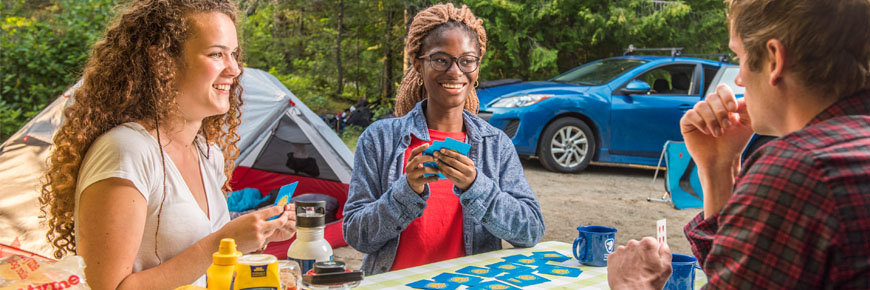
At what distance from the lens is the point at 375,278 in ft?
6.61

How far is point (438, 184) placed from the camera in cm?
263

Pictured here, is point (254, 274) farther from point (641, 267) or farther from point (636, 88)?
point (636, 88)

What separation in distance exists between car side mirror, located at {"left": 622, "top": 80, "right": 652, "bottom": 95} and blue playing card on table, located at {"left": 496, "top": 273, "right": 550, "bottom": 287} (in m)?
6.64

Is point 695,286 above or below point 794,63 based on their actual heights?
below

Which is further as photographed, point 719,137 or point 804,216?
point 719,137

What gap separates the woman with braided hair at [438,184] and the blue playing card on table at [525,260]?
10 cm

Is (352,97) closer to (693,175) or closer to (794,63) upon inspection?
(693,175)

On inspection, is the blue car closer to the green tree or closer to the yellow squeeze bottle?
the green tree

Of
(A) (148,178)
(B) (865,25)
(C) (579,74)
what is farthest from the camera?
(C) (579,74)

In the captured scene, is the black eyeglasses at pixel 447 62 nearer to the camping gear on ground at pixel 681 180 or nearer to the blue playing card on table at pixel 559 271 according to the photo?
the blue playing card on table at pixel 559 271

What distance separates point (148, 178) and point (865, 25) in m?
1.57

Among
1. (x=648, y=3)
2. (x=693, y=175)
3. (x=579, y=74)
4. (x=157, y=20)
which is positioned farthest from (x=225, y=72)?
(x=648, y=3)

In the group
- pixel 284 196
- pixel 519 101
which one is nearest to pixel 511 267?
pixel 284 196

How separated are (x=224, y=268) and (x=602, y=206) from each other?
225 inches
